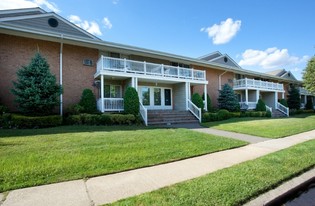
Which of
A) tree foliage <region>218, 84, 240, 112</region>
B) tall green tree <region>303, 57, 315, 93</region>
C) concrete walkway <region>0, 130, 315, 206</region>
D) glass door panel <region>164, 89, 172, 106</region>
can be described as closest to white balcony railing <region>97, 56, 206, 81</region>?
glass door panel <region>164, 89, 172, 106</region>

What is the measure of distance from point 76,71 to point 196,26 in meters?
11.4

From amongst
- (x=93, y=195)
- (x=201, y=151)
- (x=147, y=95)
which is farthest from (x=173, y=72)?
(x=93, y=195)

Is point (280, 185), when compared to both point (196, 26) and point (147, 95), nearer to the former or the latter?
point (147, 95)

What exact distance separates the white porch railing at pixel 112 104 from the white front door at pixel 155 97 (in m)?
3.26

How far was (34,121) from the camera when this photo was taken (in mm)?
9953

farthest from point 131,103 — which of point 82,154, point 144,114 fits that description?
point 82,154

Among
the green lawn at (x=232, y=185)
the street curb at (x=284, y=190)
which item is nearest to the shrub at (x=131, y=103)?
the green lawn at (x=232, y=185)

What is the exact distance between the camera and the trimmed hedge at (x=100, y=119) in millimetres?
11273

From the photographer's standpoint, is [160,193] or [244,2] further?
[244,2]

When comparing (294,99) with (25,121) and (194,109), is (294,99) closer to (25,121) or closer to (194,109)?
(194,109)

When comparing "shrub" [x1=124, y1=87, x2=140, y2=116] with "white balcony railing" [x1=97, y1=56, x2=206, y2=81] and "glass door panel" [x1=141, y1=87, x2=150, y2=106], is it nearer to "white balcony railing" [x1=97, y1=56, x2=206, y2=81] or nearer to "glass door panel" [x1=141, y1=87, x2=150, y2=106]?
"white balcony railing" [x1=97, y1=56, x2=206, y2=81]

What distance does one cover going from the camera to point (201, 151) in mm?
6543

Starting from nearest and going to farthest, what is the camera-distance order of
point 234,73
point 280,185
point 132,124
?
1. point 280,185
2. point 132,124
3. point 234,73

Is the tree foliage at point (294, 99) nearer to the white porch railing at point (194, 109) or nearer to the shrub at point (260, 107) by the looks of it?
the shrub at point (260, 107)
